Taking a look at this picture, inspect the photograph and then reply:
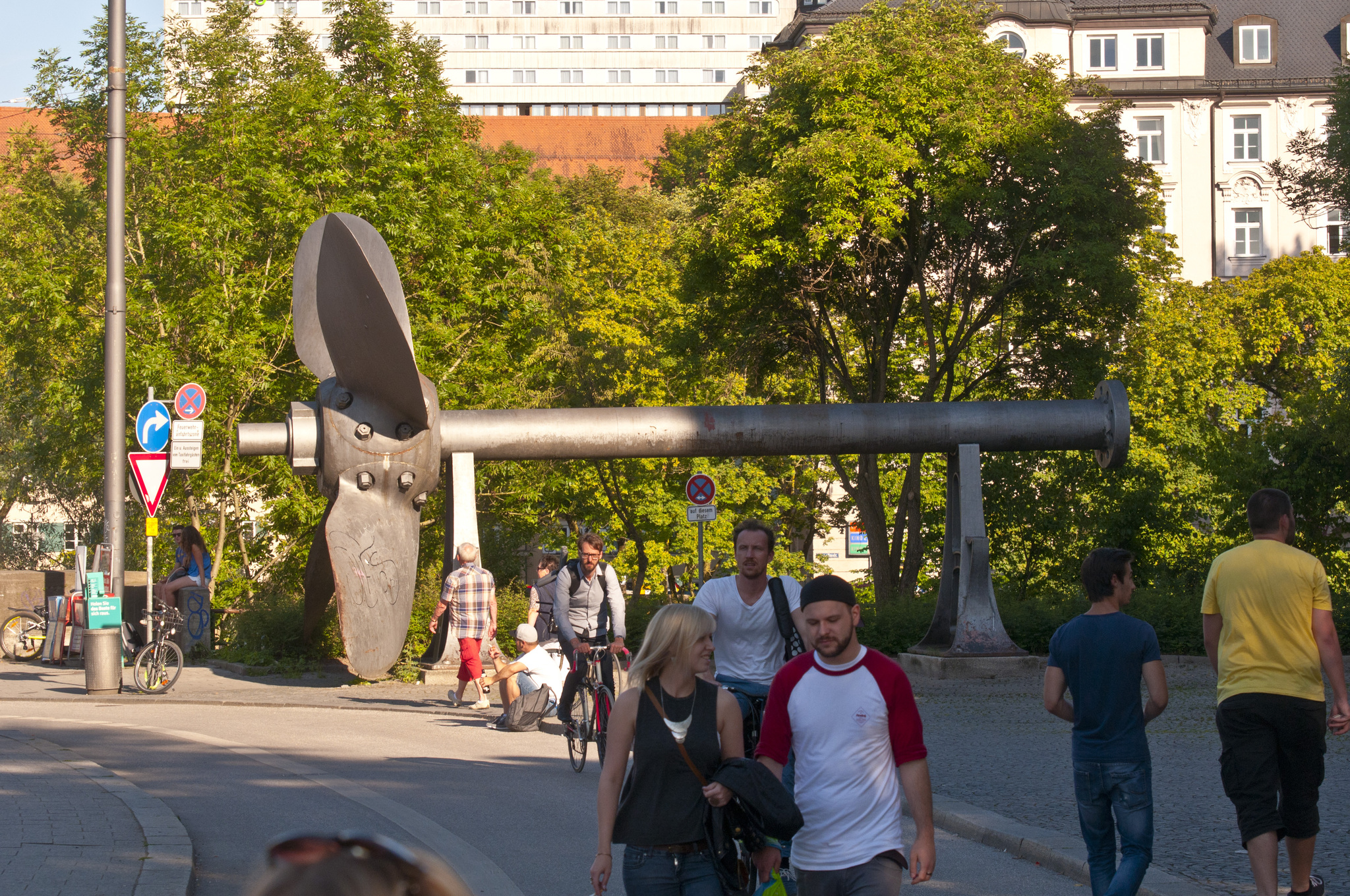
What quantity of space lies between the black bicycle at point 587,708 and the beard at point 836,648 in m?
6.19

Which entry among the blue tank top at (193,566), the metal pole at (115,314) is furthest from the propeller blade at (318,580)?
the metal pole at (115,314)

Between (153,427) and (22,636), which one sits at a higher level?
(153,427)

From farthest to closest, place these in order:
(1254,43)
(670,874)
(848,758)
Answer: (1254,43)
(848,758)
(670,874)

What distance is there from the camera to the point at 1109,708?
18.3ft

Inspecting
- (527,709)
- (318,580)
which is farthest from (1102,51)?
(527,709)

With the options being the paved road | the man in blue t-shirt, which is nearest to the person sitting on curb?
the paved road

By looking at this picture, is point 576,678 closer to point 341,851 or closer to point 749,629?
point 749,629

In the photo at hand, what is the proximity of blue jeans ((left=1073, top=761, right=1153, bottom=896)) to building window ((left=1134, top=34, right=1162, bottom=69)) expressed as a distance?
6166cm

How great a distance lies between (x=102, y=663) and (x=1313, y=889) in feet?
43.5

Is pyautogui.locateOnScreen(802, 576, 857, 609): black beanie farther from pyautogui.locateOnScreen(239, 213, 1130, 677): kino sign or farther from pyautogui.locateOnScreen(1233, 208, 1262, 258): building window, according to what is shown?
pyautogui.locateOnScreen(1233, 208, 1262, 258): building window

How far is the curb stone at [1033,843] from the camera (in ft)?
21.4

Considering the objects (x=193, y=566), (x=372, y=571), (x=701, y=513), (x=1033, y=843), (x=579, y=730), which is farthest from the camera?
(x=701, y=513)

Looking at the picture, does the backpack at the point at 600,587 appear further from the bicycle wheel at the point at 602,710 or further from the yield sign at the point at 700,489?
the yield sign at the point at 700,489

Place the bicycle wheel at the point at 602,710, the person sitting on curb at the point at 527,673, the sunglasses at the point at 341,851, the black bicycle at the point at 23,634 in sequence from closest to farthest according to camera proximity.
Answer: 1. the sunglasses at the point at 341,851
2. the bicycle wheel at the point at 602,710
3. the person sitting on curb at the point at 527,673
4. the black bicycle at the point at 23,634
